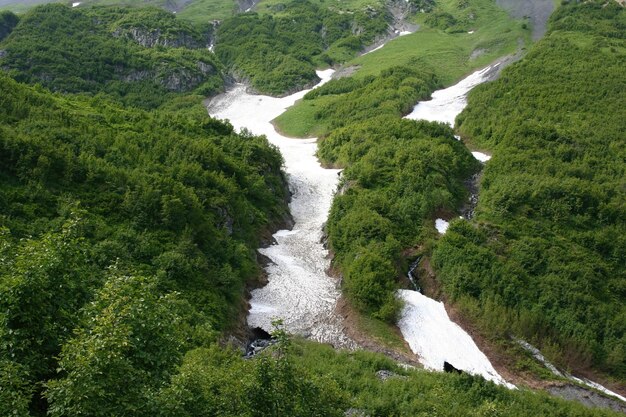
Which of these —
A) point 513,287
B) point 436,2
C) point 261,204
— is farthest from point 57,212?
point 436,2

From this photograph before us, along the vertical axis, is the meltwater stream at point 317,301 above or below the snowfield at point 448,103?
above

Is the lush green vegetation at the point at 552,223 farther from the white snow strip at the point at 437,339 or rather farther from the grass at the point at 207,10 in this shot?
the grass at the point at 207,10

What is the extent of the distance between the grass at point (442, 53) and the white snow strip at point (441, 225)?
36960mm

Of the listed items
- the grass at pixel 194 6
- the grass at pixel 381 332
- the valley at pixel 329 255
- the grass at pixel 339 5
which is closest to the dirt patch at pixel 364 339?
the grass at pixel 381 332

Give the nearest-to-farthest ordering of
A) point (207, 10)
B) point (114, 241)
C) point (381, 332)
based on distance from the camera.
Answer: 1. point (114, 241)
2. point (381, 332)
3. point (207, 10)

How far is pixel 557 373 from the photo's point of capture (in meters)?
31.0

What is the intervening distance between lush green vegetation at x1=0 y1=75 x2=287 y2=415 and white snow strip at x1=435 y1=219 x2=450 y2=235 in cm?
1498

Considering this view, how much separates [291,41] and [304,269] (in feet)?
356

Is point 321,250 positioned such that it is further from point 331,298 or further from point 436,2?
point 436,2

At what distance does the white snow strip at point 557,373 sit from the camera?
30208 millimetres

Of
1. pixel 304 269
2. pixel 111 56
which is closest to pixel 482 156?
pixel 304 269

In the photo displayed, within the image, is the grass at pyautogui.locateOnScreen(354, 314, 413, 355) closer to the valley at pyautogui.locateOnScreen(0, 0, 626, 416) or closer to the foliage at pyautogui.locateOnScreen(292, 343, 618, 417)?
the valley at pyautogui.locateOnScreen(0, 0, 626, 416)

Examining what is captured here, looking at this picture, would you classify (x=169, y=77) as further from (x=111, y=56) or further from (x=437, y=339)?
(x=437, y=339)

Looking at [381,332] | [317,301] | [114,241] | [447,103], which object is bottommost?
[447,103]
